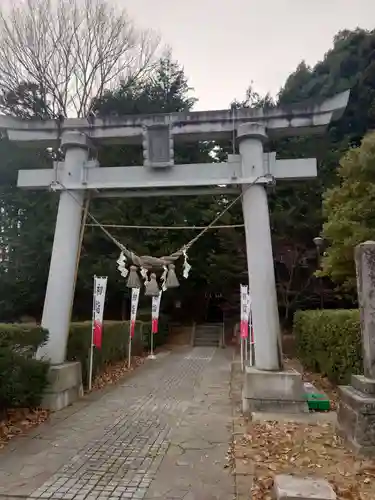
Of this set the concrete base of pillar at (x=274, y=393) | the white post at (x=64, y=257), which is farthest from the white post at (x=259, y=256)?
the white post at (x=64, y=257)

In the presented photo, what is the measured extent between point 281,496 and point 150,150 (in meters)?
5.87

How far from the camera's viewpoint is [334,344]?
9.00 metres

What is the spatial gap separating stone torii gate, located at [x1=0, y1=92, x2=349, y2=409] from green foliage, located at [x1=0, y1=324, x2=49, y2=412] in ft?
1.62

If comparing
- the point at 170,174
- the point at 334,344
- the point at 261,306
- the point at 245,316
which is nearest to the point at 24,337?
the point at 170,174

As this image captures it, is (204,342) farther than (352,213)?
Yes

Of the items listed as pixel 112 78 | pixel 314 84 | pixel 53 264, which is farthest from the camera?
pixel 314 84

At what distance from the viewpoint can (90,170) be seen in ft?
25.6

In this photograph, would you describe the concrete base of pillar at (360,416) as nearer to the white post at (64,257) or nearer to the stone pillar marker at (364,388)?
the stone pillar marker at (364,388)

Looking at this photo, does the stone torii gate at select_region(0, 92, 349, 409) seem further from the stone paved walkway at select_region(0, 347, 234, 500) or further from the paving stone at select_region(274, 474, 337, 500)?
the paving stone at select_region(274, 474, 337, 500)

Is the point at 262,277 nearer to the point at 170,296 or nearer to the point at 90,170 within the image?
the point at 90,170

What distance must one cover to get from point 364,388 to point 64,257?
5.30 meters

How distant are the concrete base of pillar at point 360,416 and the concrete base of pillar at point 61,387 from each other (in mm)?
4489

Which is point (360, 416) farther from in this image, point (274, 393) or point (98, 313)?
point (98, 313)

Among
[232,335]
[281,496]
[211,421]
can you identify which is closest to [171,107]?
[232,335]
